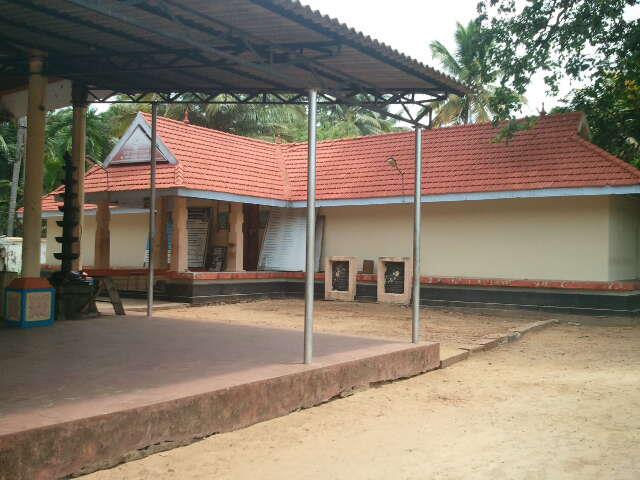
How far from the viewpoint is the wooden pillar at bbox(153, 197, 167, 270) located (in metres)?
17.4

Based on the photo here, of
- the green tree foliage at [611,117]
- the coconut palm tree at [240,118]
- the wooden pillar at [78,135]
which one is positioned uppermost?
the coconut palm tree at [240,118]

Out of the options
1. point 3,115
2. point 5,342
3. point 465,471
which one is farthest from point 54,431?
point 3,115

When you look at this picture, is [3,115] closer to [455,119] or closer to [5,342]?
[5,342]

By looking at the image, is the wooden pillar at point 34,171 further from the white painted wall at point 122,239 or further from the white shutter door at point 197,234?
the white painted wall at point 122,239

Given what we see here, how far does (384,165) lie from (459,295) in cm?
427

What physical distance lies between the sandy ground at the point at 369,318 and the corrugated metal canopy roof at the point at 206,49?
149 inches

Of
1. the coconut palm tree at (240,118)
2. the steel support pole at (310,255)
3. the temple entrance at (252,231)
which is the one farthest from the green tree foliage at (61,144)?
the steel support pole at (310,255)

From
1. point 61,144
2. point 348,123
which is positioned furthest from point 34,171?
point 348,123

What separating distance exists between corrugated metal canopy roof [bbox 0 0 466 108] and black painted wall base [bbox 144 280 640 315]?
20.4 ft

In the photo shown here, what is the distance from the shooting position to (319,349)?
808 centimetres

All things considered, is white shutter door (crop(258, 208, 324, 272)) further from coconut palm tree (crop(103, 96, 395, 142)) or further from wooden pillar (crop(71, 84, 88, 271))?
coconut palm tree (crop(103, 96, 395, 142))

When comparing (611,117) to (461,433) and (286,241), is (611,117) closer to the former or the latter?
(286,241)

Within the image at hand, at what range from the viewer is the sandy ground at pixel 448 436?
4.73 meters

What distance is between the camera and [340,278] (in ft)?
59.3
